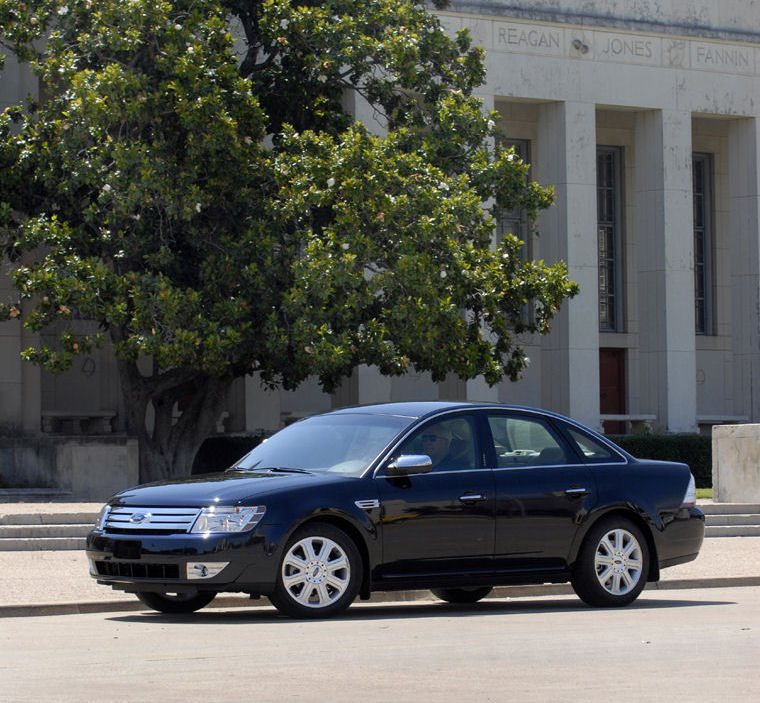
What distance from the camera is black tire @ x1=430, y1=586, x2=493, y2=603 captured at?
42.1 ft

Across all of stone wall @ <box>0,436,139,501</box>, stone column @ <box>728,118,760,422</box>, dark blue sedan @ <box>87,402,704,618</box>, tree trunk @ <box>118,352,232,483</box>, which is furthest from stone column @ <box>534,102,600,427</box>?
dark blue sedan @ <box>87,402,704,618</box>

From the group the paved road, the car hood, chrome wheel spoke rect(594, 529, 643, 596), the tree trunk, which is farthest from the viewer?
the tree trunk

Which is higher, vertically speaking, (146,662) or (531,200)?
(531,200)

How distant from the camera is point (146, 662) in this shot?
870 centimetres

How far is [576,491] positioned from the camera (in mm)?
12141

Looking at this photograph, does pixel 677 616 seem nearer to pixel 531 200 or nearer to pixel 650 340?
pixel 531 200

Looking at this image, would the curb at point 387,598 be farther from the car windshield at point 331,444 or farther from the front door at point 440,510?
the front door at point 440,510

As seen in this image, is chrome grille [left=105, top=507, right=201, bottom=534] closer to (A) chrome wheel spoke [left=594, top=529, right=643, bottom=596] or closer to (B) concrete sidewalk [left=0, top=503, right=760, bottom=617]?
(B) concrete sidewalk [left=0, top=503, right=760, bottom=617]

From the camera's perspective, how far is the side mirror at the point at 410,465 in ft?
37.0

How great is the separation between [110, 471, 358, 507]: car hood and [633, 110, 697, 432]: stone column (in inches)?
874

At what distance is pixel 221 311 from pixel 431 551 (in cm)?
1135

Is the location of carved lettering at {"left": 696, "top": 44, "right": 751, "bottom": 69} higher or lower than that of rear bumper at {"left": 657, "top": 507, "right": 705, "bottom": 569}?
higher

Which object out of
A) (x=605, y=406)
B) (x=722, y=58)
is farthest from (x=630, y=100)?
(x=605, y=406)

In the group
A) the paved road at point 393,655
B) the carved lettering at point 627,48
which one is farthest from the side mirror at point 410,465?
the carved lettering at point 627,48
